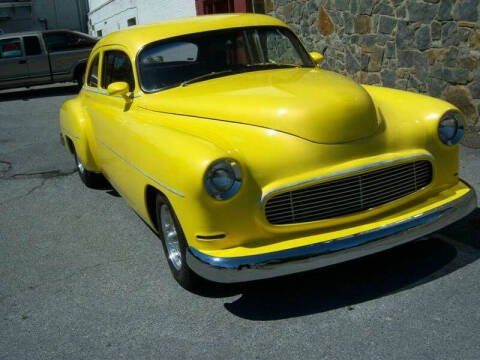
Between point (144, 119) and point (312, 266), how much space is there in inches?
66.0

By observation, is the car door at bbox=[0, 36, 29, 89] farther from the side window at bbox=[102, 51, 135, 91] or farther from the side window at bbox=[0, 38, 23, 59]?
the side window at bbox=[102, 51, 135, 91]

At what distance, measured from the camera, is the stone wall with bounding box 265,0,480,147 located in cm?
589

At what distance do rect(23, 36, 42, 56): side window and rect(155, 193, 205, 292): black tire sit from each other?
37.2 ft

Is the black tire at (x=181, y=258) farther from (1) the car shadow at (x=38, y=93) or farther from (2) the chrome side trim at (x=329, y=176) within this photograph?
(1) the car shadow at (x=38, y=93)

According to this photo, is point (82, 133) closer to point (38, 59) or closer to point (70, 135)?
point (70, 135)

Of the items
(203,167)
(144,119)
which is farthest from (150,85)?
(203,167)

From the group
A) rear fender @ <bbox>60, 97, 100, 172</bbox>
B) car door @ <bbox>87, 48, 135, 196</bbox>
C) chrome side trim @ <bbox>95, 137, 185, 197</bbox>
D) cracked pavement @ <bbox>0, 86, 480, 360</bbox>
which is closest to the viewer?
cracked pavement @ <bbox>0, 86, 480, 360</bbox>

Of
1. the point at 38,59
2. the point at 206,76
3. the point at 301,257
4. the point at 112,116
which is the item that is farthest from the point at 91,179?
the point at 38,59

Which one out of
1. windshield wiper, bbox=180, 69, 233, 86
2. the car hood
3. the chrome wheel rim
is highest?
windshield wiper, bbox=180, 69, 233, 86

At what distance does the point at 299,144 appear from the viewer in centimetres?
317

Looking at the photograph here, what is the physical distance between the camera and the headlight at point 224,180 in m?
2.97

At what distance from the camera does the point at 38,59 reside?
44.9 ft

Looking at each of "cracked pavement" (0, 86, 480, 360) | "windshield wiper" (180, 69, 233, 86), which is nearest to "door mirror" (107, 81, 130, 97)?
"windshield wiper" (180, 69, 233, 86)

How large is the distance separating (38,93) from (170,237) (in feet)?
41.4
